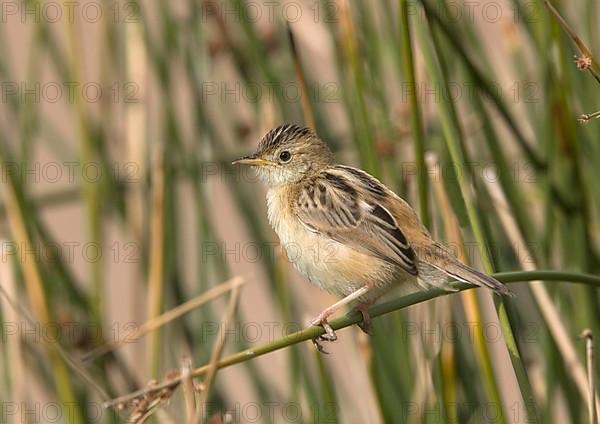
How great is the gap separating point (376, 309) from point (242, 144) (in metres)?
1.98

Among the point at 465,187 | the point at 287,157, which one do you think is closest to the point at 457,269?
the point at 465,187

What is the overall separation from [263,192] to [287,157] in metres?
0.68

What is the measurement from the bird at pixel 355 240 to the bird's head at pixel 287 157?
49 millimetres

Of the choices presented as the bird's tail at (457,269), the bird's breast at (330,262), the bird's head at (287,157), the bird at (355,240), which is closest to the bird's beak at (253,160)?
the bird's head at (287,157)

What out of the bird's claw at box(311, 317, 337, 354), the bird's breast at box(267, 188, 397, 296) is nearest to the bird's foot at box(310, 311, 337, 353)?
the bird's claw at box(311, 317, 337, 354)

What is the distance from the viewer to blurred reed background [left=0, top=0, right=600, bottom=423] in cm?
322

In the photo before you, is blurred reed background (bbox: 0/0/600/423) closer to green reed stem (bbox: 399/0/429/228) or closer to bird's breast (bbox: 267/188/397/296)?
green reed stem (bbox: 399/0/429/228)

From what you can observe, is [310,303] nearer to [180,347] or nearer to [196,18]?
[180,347]

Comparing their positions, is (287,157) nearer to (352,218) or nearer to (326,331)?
(352,218)

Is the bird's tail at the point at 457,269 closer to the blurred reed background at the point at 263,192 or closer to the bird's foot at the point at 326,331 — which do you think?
the blurred reed background at the point at 263,192

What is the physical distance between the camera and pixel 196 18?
4078mm

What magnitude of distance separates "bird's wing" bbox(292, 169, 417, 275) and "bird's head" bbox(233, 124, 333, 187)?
0.54 feet

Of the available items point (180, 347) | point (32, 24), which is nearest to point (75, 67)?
point (32, 24)

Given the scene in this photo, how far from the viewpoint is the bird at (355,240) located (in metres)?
3.08
